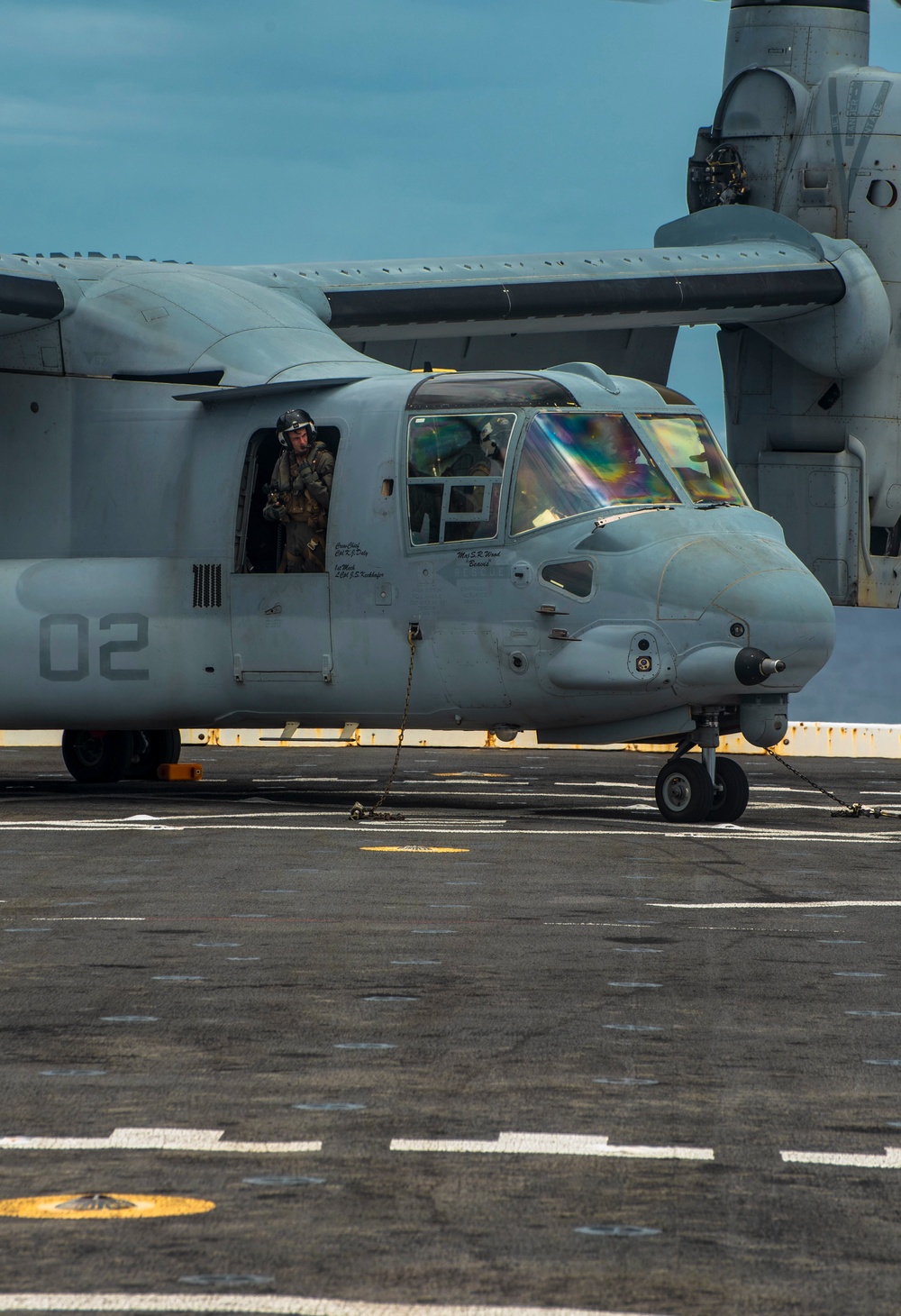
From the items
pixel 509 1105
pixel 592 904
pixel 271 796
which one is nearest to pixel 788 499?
pixel 271 796

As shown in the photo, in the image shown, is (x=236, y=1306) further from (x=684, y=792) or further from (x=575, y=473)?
(x=575, y=473)

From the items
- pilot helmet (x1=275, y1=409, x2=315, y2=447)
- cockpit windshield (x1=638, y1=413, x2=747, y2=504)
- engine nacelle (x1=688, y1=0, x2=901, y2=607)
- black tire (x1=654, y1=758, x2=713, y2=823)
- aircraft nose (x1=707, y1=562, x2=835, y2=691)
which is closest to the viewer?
aircraft nose (x1=707, y1=562, x2=835, y2=691)

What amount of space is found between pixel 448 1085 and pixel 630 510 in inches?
414

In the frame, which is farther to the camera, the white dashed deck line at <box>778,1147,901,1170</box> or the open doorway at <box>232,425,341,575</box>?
the open doorway at <box>232,425,341,575</box>

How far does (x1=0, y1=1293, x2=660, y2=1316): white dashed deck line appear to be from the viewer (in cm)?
406

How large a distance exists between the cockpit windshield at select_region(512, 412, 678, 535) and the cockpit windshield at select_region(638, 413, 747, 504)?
28 centimetres

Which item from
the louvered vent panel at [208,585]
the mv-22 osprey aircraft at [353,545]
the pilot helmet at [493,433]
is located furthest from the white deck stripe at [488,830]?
the pilot helmet at [493,433]

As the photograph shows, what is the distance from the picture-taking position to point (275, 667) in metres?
17.5

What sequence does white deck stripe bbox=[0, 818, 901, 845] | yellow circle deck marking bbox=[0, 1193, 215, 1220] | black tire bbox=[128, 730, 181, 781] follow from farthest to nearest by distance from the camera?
black tire bbox=[128, 730, 181, 781], white deck stripe bbox=[0, 818, 901, 845], yellow circle deck marking bbox=[0, 1193, 215, 1220]

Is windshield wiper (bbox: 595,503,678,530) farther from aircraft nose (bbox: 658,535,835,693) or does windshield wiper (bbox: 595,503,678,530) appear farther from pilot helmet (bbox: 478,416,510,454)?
pilot helmet (bbox: 478,416,510,454)

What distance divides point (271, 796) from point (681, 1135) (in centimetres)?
1395

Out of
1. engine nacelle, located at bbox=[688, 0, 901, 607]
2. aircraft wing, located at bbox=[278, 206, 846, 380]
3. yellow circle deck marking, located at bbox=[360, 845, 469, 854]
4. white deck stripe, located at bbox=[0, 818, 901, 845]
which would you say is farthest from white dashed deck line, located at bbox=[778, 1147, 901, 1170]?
engine nacelle, located at bbox=[688, 0, 901, 607]

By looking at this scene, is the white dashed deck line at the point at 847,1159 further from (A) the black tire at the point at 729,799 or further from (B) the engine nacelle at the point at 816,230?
(B) the engine nacelle at the point at 816,230

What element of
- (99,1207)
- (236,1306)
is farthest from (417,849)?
(236,1306)
